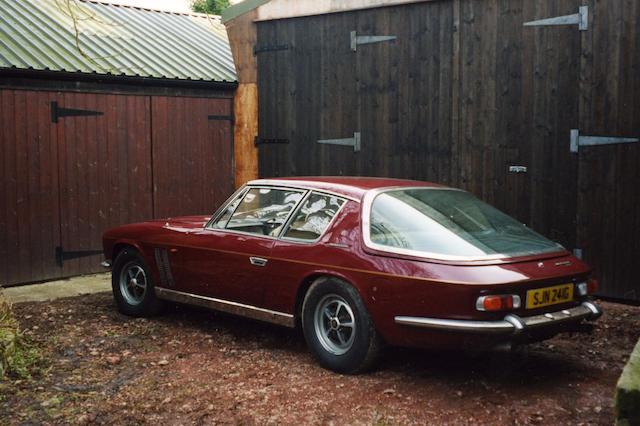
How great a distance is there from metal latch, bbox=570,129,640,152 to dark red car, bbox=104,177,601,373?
2733 mm

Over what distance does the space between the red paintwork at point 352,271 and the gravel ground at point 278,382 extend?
0.40 metres

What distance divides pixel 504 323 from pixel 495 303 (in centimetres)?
13

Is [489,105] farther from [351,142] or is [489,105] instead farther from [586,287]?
[586,287]

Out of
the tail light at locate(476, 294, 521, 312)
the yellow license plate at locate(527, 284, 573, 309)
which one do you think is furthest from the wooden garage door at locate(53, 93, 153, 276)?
the yellow license plate at locate(527, 284, 573, 309)

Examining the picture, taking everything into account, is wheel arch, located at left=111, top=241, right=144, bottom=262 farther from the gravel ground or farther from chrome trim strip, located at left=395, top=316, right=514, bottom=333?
chrome trim strip, located at left=395, top=316, right=514, bottom=333

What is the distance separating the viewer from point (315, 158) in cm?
1022

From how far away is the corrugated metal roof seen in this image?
9.30m

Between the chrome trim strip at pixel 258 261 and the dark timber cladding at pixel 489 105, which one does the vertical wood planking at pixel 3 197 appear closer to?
the dark timber cladding at pixel 489 105

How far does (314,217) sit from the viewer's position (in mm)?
5492

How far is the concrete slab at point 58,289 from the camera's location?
8.12 metres

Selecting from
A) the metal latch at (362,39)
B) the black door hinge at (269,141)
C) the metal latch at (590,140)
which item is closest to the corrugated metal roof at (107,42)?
the black door hinge at (269,141)

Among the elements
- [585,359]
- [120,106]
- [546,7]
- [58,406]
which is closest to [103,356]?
[58,406]

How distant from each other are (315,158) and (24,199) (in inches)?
151

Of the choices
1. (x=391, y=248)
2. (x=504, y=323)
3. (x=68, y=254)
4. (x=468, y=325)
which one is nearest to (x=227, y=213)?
(x=391, y=248)
